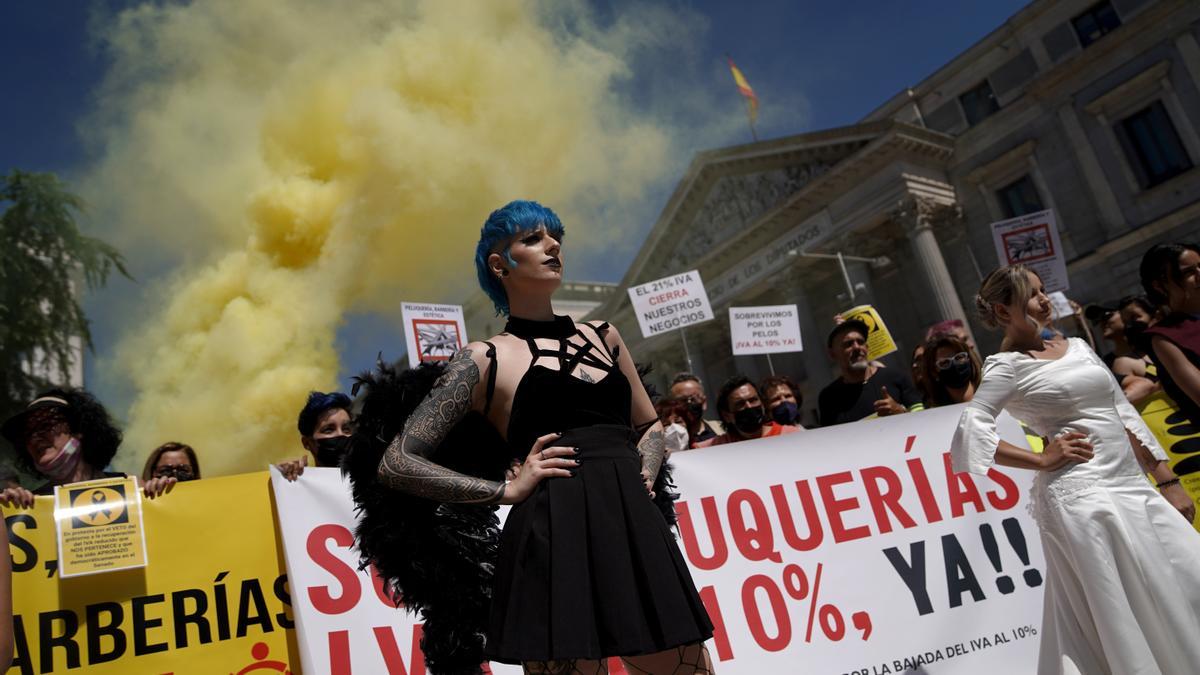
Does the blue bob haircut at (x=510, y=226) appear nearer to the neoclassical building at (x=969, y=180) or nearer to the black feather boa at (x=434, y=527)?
the black feather boa at (x=434, y=527)

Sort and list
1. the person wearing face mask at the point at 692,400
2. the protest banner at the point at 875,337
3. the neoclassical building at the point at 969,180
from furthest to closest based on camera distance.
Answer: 1. the neoclassical building at the point at 969,180
2. the protest banner at the point at 875,337
3. the person wearing face mask at the point at 692,400

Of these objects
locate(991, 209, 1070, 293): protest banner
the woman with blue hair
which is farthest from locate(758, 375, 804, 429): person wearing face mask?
locate(991, 209, 1070, 293): protest banner

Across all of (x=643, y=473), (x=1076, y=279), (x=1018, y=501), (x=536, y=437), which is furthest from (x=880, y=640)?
(x=1076, y=279)

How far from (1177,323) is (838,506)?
193cm

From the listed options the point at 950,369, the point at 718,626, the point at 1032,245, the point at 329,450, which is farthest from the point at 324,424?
the point at 1032,245

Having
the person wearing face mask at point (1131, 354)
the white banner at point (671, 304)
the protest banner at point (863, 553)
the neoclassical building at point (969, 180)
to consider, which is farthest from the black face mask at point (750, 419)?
the neoclassical building at point (969, 180)

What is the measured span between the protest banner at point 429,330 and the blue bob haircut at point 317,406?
206cm

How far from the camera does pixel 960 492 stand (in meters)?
4.68

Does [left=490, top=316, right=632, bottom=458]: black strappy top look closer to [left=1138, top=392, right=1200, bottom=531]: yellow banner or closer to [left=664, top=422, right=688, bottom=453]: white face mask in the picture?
[left=664, top=422, right=688, bottom=453]: white face mask

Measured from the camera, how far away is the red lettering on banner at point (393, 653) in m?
3.78

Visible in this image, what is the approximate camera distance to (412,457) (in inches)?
74.7

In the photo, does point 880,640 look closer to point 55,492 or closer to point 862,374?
point 862,374

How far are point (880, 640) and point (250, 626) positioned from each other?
10.5 feet

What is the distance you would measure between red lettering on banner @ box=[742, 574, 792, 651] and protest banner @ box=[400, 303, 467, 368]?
139 inches
